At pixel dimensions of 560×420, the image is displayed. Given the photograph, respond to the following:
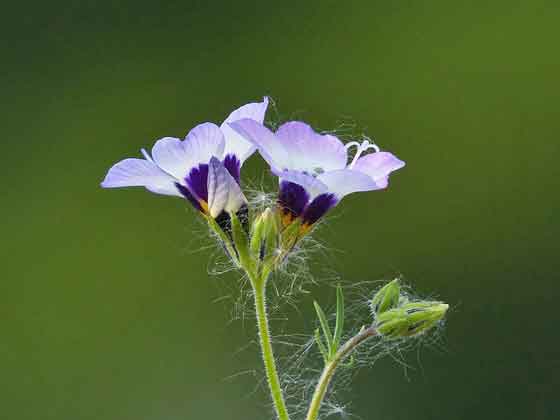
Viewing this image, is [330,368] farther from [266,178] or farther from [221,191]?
[266,178]

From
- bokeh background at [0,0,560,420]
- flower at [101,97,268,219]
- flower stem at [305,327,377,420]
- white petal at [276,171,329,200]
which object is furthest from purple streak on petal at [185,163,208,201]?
bokeh background at [0,0,560,420]

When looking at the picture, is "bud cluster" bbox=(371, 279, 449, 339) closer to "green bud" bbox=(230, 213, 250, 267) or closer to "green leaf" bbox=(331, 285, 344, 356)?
"green leaf" bbox=(331, 285, 344, 356)

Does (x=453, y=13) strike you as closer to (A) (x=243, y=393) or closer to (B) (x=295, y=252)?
(A) (x=243, y=393)

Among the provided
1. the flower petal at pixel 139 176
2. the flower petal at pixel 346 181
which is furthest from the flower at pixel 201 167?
the flower petal at pixel 346 181

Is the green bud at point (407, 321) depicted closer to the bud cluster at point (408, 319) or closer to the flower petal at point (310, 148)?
the bud cluster at point (408, 319)

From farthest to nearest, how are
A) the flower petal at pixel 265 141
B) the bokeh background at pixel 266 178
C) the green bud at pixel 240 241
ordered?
the bokeh background at pixel 266 178
the green bud at pixel 240 241
the flower petal at pixel 265 141

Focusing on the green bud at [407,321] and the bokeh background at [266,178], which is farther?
the bokeh background at [266,178]

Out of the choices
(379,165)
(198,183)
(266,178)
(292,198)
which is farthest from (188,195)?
(266,178)
